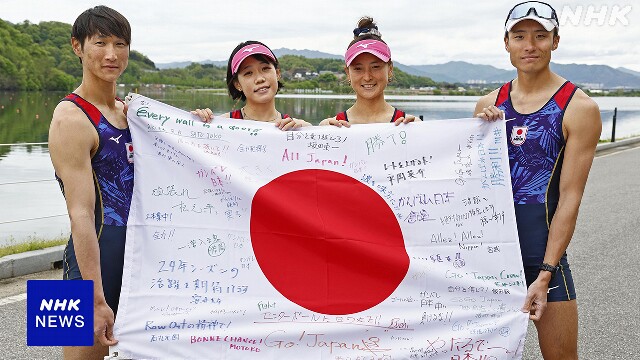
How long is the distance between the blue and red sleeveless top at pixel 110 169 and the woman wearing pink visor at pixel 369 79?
3.77 ft

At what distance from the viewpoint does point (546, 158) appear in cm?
321

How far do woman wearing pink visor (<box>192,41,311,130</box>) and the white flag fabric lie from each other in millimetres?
270

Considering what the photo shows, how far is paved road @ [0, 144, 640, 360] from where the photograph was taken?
4957 millimetres

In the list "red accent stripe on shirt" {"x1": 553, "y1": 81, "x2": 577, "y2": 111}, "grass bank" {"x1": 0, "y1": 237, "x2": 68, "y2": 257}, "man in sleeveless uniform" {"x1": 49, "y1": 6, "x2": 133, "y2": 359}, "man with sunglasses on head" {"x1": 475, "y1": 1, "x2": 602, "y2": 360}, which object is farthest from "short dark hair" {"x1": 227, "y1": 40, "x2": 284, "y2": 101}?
"grass bank" {"x1": 0, "y1": 237, "x2": 68, "y2": 257}

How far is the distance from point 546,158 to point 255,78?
1691 millimetres

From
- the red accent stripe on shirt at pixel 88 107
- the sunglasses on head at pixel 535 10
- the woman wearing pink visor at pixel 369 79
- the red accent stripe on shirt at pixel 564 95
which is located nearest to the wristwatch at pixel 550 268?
the red accent stripe on shirt at pixel 564 95

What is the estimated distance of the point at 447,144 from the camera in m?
3.65

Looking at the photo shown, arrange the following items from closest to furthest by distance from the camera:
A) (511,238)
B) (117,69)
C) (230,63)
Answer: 1. (117,69)
2. (511,238)
3. (230,63)

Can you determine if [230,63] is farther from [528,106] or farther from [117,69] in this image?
[528,106]

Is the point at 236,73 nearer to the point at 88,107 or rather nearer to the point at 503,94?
the point at 88,107

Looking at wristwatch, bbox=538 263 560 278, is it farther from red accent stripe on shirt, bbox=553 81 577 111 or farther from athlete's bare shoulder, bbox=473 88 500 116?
athlete's bare shoulder, bbox=473 88 500 116

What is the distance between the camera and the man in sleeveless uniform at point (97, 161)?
2990mm

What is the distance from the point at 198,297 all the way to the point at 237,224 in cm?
44

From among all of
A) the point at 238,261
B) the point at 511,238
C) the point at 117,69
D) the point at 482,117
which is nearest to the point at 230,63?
the point at 117,69
